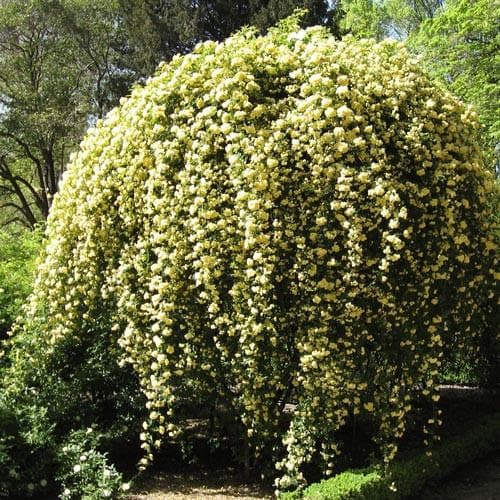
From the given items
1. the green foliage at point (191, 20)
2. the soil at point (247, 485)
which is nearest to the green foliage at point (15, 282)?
the soil at point (247, 485)

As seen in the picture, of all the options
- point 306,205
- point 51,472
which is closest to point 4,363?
point 51,472

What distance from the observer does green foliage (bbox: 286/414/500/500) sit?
4.45 meters

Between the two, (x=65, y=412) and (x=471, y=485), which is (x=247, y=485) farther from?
(x=471, y=485)

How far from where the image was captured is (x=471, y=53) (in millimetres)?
14617

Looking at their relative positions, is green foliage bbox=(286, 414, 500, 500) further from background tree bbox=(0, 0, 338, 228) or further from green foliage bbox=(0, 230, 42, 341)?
background tree bbox=(0, 0, 338, 228)

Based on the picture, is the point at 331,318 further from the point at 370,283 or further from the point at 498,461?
the point at 498,461

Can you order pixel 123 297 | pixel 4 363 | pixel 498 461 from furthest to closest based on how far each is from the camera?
pixel 4 363 → pixel 498 461 → pixel 123 297

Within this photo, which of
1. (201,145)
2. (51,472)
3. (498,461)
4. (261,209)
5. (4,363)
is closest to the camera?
(261,209)

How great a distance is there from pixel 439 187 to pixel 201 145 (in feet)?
5.75

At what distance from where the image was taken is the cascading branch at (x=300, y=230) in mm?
4207

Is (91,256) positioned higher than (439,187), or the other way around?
(439,187)

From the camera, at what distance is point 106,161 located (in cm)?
506

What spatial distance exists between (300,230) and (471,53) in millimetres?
12334

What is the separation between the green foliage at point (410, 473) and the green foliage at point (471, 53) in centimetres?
871
